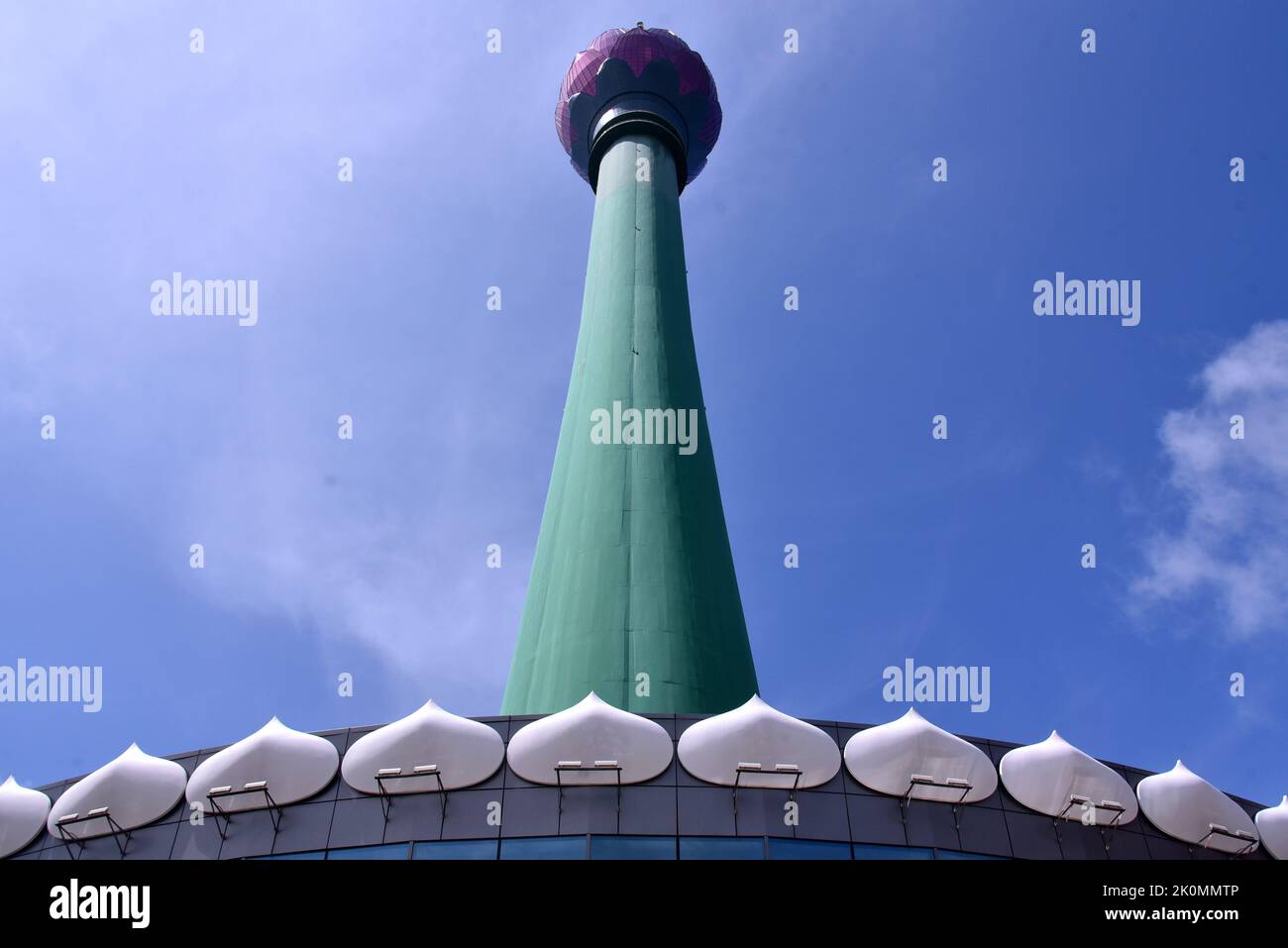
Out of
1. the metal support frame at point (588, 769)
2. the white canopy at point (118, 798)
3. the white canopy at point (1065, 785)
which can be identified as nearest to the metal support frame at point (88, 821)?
the white canopy at point (118, 798)

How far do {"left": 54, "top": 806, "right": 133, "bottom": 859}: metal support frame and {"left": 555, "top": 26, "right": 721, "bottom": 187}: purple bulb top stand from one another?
33.1m

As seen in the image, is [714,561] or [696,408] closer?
[714,561]

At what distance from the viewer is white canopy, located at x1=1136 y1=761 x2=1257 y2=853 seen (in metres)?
19.7

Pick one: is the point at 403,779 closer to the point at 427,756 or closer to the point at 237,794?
the point at 427,756

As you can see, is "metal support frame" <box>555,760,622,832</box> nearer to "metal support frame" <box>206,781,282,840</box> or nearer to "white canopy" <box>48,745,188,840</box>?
"metal support frame" <box>206,781,282,840</box>

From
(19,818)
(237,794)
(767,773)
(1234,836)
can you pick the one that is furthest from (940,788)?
(19,818)

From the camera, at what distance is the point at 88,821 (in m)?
19.2

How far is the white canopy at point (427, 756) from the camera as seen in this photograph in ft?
61.9

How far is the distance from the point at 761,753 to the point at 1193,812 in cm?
711

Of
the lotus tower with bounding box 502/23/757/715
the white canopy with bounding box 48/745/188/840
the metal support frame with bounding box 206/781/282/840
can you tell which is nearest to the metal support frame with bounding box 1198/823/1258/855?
the lotus tower with bounding box 502/23/757/715

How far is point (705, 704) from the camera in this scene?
93.7 ft
